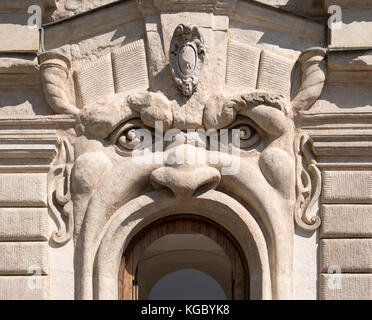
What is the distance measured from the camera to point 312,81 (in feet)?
34.1

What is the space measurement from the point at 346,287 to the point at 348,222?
55cm

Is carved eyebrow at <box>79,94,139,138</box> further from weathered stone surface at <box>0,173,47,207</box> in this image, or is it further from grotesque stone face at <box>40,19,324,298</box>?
weathered stone surface at <box>0,173,47,207</box>

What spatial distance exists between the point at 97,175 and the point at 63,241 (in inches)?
25.2

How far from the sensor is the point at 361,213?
400 inches

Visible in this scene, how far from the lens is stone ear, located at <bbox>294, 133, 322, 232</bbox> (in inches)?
401

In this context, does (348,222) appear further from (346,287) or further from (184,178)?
(184,178)

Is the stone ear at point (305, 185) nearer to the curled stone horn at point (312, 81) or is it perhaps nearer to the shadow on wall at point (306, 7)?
the curled stone horn at point (312, 81)

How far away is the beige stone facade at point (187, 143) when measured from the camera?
33.3 ft

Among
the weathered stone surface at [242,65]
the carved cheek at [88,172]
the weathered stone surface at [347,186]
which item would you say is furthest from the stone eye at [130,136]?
the weathered stone surface at [347,186]

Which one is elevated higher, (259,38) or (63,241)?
(259,38)

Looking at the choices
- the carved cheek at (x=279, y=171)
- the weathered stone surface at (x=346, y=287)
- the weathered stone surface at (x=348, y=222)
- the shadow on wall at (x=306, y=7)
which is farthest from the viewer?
the shadow on wall at (x=306, y=7)

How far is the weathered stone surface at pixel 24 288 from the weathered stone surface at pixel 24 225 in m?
0.36
